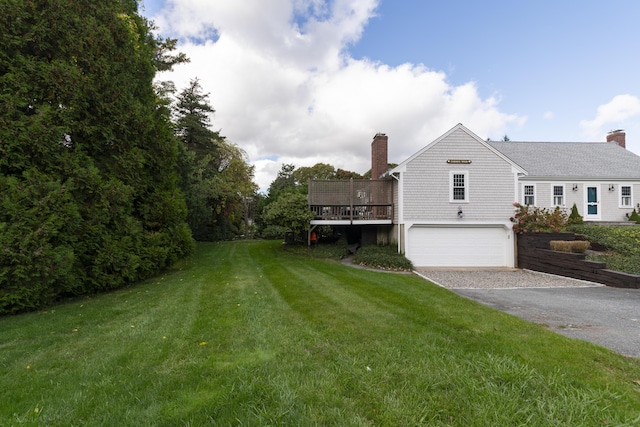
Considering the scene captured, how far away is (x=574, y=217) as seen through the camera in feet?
50.4

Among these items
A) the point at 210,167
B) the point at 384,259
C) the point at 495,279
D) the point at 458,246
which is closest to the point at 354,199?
the point at 384,259

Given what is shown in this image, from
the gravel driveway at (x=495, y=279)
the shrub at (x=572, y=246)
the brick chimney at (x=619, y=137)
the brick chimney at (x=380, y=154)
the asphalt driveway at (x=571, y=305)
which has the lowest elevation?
the gravel driveway at (x=495, y=279)

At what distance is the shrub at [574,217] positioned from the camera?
48.3 feet

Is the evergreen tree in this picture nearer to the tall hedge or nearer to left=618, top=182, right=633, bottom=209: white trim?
the tall hedge

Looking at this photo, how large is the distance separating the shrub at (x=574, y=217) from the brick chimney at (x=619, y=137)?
28.5ft

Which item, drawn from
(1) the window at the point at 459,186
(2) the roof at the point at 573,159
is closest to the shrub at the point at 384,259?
(1) the window at the point at 459,186

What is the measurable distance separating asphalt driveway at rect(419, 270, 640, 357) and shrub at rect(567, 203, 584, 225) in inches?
265

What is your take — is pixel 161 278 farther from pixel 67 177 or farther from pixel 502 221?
pixel 502 221

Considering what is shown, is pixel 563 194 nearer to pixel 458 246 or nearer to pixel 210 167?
pixel 458 246

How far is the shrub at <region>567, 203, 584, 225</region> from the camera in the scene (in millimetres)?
14720

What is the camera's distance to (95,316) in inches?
217

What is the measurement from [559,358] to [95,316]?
7.29 m

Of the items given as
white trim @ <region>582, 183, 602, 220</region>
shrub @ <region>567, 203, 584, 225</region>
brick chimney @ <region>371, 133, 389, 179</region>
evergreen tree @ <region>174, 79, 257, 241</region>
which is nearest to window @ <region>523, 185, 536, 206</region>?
shrub @ <region>567, 203, 584, 225</region>

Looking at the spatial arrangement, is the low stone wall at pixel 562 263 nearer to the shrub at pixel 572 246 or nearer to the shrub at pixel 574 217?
the shrub at pixel 572 246
